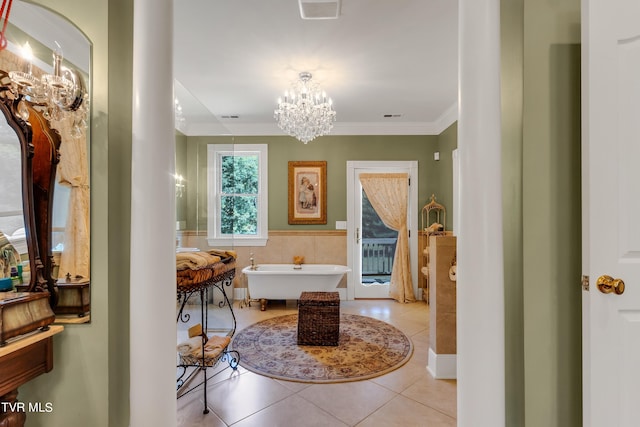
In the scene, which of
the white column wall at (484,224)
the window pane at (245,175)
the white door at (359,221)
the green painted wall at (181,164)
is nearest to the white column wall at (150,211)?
the white column wall at (484,224)

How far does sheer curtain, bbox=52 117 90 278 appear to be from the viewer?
1.39m

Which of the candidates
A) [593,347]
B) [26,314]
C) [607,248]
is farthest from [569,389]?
[26,314]

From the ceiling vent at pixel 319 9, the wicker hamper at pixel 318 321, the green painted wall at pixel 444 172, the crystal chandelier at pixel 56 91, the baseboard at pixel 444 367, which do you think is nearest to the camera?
the crystal chandelier at pixel 56 91

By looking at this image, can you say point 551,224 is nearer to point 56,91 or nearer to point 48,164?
point 56,91

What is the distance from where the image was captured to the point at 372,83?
10.8 ft

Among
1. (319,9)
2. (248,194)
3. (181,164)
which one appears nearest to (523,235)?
(319,9)

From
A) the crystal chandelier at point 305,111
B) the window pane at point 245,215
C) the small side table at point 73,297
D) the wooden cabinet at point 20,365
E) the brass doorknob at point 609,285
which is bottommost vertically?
the wooden cabinet at point 20,365

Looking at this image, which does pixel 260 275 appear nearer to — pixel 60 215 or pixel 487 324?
pixel 60 215

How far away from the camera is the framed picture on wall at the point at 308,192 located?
16.0 ft

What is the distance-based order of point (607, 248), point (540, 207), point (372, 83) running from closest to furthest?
point (607, 248) → point (540, 207) → point (372, 83)

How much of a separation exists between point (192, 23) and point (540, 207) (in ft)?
8.26

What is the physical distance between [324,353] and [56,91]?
272 centimetres

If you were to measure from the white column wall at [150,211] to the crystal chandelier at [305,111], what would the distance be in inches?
71.4

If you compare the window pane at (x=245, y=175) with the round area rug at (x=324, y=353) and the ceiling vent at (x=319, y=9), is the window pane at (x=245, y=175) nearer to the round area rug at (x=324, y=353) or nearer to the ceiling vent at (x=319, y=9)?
the round area rug at (x=324, y=353)
